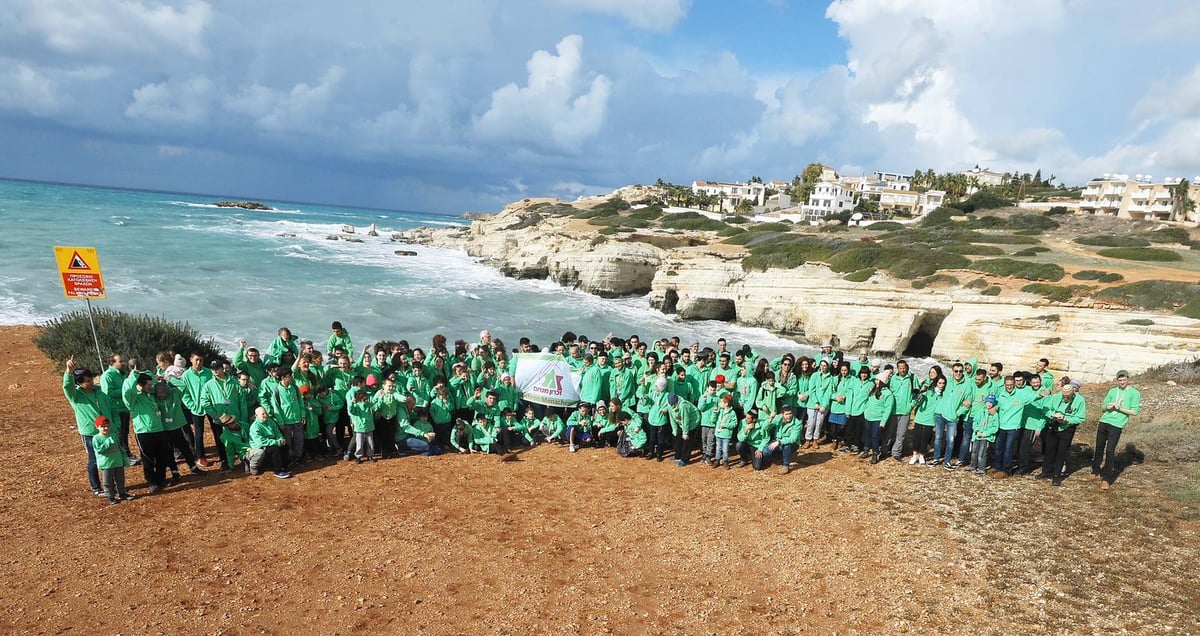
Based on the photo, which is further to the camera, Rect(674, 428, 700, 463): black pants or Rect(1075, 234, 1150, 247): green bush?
Rect(1075, 234, 1150, 247): green bush

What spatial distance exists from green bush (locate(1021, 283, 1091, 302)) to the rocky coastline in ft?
1.08

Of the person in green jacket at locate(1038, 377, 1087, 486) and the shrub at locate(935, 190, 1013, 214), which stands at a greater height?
the shrub at locate(935, 190, 1013, 214)

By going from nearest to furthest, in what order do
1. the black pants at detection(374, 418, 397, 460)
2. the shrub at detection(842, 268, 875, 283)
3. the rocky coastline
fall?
the black pants at detection(374, 418, 397, 460) < the rocky coastline < the shrub at detection(842, 268, 875, 283)

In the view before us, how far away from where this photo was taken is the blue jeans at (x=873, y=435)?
412 inches

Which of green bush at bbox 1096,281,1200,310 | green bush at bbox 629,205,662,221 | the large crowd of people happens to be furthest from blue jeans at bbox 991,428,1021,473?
green bush at bbox 629,205,662,221

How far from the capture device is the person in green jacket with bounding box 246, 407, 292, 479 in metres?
8.70

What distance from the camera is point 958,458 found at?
10250 mm

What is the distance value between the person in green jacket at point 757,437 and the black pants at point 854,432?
1.87 m

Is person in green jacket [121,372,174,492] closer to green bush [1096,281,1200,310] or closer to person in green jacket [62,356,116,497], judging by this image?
person in green jacket [62,356,116,497]

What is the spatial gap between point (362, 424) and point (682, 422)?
533 centimetres

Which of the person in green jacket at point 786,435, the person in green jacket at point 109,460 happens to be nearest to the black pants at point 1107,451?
the person in green jacket at point 786,435

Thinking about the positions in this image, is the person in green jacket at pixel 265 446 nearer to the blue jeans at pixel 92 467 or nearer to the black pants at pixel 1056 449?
the blue jeans at pixel 92 467

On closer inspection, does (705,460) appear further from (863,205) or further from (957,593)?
(863,205)

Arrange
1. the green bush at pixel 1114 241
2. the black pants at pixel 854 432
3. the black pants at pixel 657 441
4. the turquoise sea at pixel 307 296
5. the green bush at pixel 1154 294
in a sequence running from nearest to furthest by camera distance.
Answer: the black pants at pixel 657 441 → the black pants at pixel 854 432 → the green bush at pixel 1154 294 → the turquoise sea at pixel 307 296 → the green bush at pixel 1114 241
